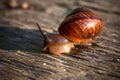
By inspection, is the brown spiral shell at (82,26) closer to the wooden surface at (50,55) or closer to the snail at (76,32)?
the snail at (76,32)

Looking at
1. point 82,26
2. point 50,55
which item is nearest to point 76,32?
point 82,26

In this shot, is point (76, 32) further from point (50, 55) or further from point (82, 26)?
point (50, 55)

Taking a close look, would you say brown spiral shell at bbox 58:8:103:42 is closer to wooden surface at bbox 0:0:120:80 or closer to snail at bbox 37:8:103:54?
snail at bbox 37:8:103:54

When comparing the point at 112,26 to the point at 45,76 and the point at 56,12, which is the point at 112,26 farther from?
the point at 45,76

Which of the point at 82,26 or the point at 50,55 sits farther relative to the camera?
the point at 82,26

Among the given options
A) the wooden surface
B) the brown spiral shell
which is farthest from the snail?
the wooden surface

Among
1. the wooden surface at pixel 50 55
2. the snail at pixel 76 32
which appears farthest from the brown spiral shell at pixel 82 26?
the wooden surface at pixel 50 55
